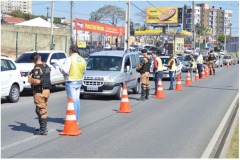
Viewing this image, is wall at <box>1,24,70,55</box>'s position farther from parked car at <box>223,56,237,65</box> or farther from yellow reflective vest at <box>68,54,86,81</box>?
yellow reflective vest at <box>68,54,86,81</box>

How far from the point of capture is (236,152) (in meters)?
7.18

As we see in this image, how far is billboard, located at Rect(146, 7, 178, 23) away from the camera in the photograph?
79188mm

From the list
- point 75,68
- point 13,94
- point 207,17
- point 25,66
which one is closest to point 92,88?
point 13,94

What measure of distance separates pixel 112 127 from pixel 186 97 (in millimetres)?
7402

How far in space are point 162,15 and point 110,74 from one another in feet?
223

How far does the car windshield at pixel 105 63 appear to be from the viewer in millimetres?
15254

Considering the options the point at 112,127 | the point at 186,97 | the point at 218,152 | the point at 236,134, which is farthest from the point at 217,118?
the point at 186,97

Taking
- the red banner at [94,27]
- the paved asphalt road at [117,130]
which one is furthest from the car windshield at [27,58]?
the red banner at [94,27]

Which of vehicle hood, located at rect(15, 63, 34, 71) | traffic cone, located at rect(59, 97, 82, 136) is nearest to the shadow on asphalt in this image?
traffic cone, located at rect(59, 97, 82, 136)

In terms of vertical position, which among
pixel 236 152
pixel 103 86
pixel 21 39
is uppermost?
pixel 21 39

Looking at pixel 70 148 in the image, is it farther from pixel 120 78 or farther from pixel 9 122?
pixel 120 78

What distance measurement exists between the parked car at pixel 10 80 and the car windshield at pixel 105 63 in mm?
2844

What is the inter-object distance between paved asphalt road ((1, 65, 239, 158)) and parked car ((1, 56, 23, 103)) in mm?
385

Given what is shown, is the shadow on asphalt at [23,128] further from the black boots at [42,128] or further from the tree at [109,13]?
the tree at [109,13]
